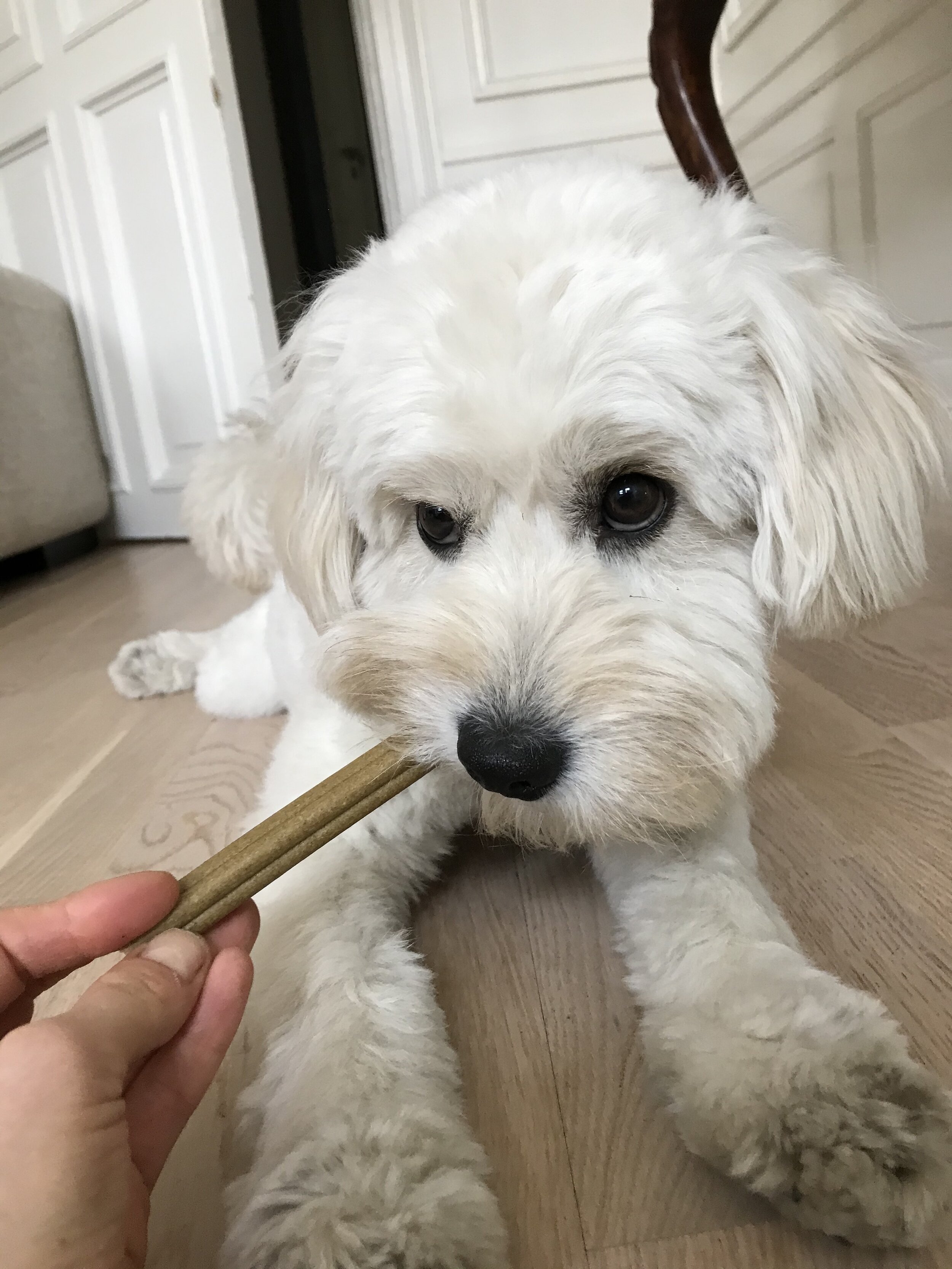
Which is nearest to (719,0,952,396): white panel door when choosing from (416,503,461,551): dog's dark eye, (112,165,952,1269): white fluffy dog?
(112,165,952,1269): white fluffy dog

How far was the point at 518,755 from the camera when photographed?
2.39ft

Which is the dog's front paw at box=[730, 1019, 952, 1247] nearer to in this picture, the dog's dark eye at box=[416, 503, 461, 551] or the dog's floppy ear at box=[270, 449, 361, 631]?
the dog's dark eye at box=[416, 503, 461, 551]

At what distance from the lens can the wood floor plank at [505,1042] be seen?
25.6 inches

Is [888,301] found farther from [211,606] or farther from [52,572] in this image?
[52,572]

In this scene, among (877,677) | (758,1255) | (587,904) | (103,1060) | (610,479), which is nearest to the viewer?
(103,1060)

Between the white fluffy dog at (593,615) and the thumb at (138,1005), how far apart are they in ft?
0.49

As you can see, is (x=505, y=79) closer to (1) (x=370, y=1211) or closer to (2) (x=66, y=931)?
(2) (x=66, y=931)

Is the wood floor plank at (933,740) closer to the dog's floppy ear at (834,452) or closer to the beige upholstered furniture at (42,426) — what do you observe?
the dog's floppy ear at (834,452)

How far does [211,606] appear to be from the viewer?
8.91ft

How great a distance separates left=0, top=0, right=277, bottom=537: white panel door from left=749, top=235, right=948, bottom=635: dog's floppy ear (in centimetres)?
271

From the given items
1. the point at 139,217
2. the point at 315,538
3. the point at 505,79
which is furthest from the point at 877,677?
the point at 505,79

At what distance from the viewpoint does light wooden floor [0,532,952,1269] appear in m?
0.65

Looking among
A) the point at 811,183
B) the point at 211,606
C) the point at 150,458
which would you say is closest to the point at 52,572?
the point at 150,458

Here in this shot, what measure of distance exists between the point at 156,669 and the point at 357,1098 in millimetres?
1413
